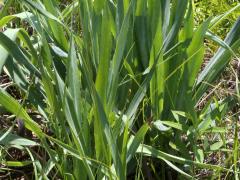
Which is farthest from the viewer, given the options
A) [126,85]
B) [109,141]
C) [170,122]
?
[126,85]

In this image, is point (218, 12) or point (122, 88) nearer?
point (122, 88)

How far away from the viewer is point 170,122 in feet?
4.11

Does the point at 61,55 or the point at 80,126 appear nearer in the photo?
the point at 80,126

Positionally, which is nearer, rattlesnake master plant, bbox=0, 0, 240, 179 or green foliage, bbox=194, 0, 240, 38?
rattlesnake master plant, bbox=0, 0, 240, 179

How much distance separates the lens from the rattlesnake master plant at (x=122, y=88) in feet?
3.71

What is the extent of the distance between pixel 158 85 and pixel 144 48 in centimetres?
12

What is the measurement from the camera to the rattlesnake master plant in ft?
3.71

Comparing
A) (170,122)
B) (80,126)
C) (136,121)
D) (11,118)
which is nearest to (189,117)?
(170,122)

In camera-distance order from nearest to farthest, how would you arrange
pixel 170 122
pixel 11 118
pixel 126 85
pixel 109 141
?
pixel 109 141 → pixel 170 122 → pixel 126 85 → pixel 11 118

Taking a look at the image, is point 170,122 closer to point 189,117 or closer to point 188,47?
point 189,117

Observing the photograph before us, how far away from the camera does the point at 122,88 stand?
135 centimetres

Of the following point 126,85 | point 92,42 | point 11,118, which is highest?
point 92,42

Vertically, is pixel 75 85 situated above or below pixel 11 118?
above

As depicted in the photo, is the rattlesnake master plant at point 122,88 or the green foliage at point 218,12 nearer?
the rattlesnake master plant at point 122,88
